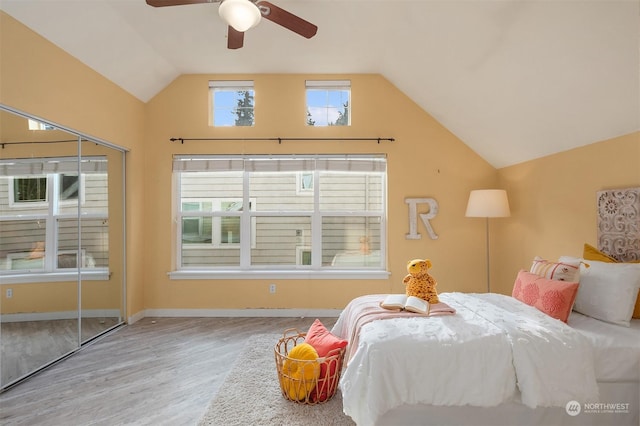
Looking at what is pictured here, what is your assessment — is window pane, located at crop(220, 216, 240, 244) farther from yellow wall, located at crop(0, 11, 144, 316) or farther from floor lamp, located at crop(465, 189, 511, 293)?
floor lamp, located at crop(465, 189, 511, 293)

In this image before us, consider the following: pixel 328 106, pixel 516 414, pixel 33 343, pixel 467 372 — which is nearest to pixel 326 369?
pixel 467 372

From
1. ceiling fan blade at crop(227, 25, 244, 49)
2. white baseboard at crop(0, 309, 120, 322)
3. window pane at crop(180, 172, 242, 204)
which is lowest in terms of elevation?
white baseboard at crop(0, 309, 120, 322)

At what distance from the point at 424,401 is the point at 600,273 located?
1498mm

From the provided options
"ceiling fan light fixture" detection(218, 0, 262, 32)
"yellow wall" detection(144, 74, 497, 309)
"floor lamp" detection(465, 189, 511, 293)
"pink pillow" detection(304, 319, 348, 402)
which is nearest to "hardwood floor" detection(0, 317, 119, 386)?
"yellow wall" detection(144, 74, 497, 309)

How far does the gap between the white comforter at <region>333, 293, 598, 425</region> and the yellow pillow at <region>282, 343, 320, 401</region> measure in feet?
1.07

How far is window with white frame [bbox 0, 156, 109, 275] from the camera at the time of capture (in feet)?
7.32

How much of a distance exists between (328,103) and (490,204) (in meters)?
2.28

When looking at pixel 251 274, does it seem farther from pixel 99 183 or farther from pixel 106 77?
pixel 106 77

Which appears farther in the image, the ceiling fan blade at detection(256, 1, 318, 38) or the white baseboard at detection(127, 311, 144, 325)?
the white baseboard at detection(127, 311, 144, 325)

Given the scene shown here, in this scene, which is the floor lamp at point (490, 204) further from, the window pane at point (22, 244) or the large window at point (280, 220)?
the window pane at point (22, 244)

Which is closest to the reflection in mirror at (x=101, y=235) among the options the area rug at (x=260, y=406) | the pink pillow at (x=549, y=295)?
the area rug at (x=260, y=406)

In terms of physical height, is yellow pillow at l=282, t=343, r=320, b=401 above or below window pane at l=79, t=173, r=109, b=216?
below

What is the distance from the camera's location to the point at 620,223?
2264mm

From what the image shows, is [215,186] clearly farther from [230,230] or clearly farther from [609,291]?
[609,291]
